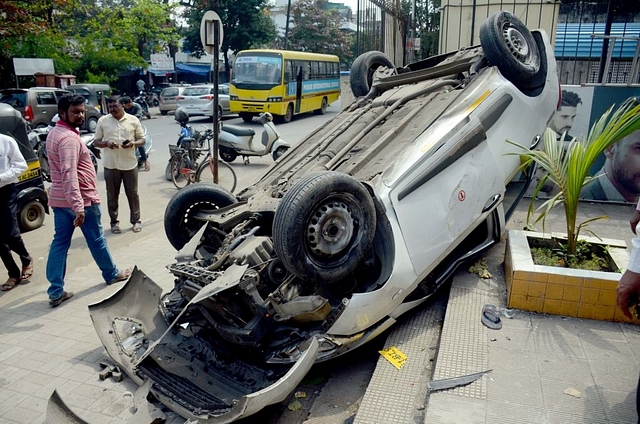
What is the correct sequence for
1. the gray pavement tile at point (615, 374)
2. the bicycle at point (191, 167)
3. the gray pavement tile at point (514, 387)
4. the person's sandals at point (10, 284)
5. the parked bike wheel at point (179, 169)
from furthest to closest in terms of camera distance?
the parked bike wheel at point (179, 169) < the bicycle at point (191, 167) < the person's sandals at point (10, 284) < the gray pavement tile at point (615, 374) < the gray pavement tile at point (514, 387)

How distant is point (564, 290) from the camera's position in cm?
374

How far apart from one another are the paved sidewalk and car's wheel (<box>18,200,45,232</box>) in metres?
5.70

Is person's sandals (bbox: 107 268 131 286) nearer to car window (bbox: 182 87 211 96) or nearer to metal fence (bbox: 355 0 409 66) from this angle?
metal fence (bbox: 355 0 409 66)

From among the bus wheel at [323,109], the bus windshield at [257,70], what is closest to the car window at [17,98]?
the bus windshield at [257,70]

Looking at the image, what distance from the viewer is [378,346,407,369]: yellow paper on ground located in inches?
138

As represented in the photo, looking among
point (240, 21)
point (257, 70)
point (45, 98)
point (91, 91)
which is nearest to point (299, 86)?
point (257, 70)

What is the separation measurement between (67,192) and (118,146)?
83.0 inches

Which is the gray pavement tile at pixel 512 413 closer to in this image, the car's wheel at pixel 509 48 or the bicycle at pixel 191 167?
the car's wheel at pixel 509 48

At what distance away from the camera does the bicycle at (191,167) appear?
9.11 m

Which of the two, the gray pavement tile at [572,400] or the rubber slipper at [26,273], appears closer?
the gray pavement tile at [572,400]

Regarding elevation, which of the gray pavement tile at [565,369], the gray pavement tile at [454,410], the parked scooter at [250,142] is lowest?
the gray pavement tile at [454,410]

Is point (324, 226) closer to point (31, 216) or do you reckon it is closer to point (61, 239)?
point (61, 239)

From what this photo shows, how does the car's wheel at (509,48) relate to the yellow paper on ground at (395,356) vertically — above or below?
above

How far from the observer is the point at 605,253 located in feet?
13.7
